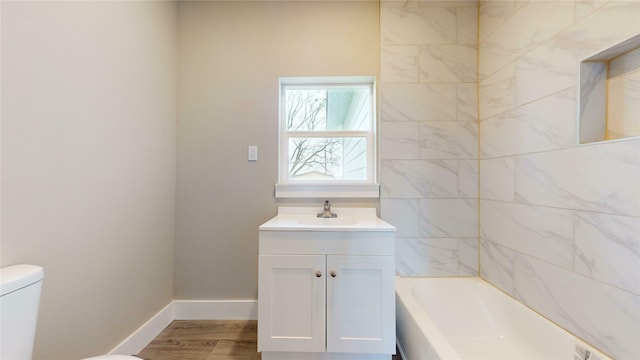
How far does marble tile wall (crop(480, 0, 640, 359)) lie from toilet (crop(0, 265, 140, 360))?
5.66 feet

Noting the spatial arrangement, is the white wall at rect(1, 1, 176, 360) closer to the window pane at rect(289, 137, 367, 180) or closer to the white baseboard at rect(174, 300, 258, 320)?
the white baseboard at rect(174, 300, 258, 320)

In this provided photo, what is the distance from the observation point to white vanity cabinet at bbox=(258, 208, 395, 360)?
4.10 ft

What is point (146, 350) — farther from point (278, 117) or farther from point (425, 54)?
point (425, 54)

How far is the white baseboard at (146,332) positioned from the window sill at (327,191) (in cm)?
108

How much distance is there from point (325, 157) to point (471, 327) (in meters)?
1.42

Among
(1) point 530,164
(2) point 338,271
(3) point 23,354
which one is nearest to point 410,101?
(1) point 530,164

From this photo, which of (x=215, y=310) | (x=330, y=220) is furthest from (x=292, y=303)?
(x=215, y=310)

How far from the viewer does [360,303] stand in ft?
4.12

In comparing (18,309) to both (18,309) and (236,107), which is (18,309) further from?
(236,107)

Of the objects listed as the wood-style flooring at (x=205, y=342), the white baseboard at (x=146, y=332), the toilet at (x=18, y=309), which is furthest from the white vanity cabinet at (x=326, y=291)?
the white baseboard at (x=146, y=332)

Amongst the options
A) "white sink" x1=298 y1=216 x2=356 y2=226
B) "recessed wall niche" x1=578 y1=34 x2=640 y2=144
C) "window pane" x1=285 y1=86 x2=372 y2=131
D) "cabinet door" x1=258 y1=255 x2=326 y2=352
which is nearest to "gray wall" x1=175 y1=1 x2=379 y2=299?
"window pane" x1=285 y1=86 x2=372 y2=131

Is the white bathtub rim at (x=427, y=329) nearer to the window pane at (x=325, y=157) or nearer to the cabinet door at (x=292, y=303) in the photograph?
the cabinet door at (x=292, y=303)

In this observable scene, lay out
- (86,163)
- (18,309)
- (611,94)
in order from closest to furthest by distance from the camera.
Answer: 1. (18,309)
2. (611,94)
3. (86,163)

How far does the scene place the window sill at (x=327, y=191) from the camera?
174cm
